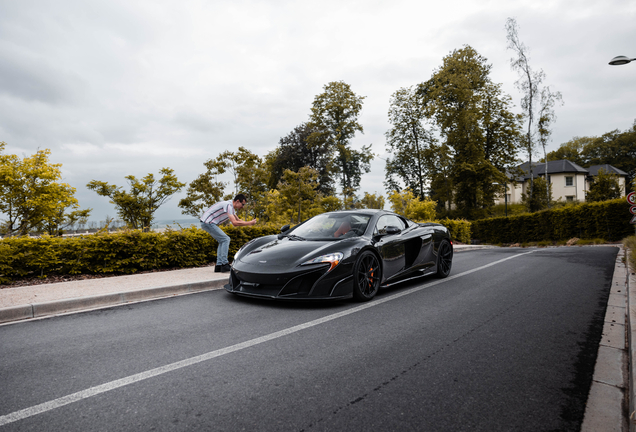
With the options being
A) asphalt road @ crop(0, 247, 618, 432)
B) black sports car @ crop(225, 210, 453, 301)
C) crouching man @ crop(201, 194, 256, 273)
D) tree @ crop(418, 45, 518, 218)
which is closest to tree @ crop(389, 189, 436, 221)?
tree @ crop(418, 45, 518, 218)

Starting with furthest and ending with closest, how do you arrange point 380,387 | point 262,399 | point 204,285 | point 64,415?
point 204,285
point 380,387
point 262,399
point 64,415

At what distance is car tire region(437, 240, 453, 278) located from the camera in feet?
25.9

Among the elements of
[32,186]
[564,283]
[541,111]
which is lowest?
[564,283]

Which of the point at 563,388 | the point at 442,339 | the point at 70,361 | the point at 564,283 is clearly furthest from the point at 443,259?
the point at 70,361

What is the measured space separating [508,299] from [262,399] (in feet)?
14.9

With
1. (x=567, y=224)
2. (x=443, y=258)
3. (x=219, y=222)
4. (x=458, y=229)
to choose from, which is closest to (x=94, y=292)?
(x=219, y=222)

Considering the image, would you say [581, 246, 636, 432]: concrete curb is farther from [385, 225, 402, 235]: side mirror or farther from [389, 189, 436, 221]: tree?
[389, 189, 436, 221]: tree

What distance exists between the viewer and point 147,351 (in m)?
3.59

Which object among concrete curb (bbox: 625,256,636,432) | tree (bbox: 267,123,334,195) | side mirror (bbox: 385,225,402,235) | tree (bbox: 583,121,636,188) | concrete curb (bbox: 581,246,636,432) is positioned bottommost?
concrete curb (bbox: 581,246,636,432)

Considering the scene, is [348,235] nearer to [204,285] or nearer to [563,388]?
[204,285]

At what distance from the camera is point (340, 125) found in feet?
146

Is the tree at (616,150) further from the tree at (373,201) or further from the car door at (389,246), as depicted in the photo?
the car door at (389,246)

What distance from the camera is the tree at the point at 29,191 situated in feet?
97.7

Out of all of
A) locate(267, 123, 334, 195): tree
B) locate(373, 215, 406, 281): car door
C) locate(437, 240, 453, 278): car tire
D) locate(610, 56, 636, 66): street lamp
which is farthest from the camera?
locate(267, 123, 334, 195): tree
